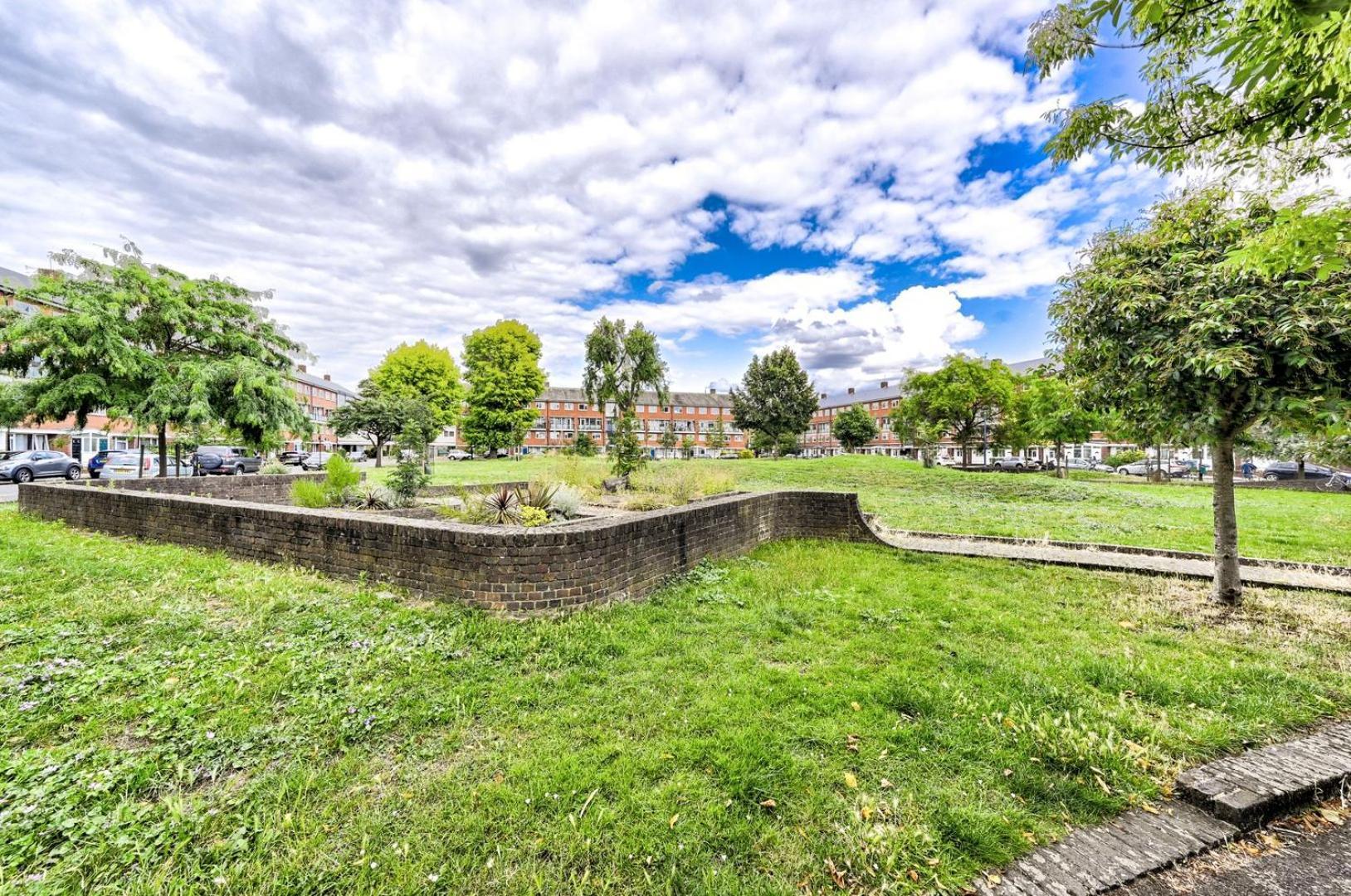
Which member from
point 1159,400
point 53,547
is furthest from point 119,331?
point 1159,400

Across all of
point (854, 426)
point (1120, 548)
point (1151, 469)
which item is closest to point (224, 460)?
point (1120, 548)

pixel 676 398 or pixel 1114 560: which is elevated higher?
pixel 676 398

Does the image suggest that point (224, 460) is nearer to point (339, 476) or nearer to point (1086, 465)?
point (339, 476)

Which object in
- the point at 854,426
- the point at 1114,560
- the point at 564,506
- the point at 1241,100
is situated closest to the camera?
the point at 1241,100

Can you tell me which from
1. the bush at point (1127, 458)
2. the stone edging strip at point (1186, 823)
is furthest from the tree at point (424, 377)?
the bush at point (1127, 458)

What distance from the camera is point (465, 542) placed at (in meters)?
4.88

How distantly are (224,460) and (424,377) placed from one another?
1671 cm

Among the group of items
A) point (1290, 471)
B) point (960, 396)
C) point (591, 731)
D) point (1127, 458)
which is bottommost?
point (1290, 471)

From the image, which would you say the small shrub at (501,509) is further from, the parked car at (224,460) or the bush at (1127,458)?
the bush at (1127,458)

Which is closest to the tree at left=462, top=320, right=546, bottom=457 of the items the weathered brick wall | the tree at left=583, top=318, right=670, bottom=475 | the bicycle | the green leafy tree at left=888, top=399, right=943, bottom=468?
the tree at left=583, top=318, right=670, bottom=475

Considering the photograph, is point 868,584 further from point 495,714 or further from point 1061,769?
point 495,714

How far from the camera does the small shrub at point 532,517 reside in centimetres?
684

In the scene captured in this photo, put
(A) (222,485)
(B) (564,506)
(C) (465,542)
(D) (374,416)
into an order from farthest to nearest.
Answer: (D) (374,416)
(A) (222,485)
(B) (564,506)
(C) (465,542)

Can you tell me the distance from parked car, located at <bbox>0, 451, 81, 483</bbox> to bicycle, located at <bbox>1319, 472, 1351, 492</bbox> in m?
54.7
